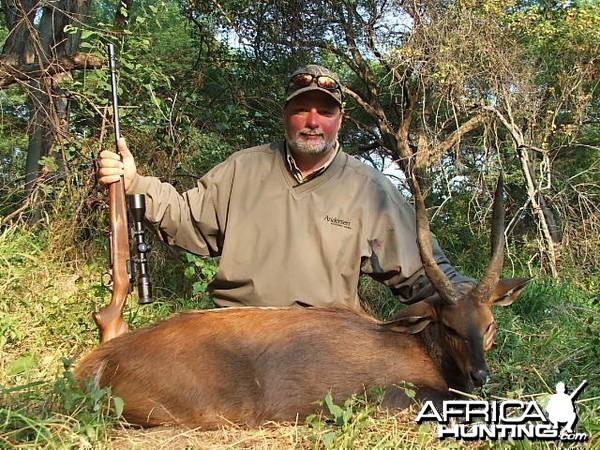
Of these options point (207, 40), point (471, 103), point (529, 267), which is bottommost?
point (529, 267)

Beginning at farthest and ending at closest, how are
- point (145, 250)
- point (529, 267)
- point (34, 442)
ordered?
point (529, 267), point (145, 250), point (34, 442)

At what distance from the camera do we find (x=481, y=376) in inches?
122

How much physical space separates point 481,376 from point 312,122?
2004mm

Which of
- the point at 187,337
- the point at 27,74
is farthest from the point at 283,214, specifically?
the point at 27,74

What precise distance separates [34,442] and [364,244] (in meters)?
2.23

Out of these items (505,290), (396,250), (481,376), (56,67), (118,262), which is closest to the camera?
(481,376)

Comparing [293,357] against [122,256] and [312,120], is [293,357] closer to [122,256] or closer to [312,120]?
[122,256]

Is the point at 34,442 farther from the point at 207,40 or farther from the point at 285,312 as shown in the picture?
the point at 207,40

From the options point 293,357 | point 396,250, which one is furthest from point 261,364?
point 396,250

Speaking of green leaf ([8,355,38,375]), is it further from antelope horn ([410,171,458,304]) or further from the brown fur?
antelope horn ([410,171,458,304])

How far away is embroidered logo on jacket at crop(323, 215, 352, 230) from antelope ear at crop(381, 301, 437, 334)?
Answer: 0.78 m

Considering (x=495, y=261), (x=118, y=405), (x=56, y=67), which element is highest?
(x=56, y=67)

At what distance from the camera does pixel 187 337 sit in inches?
130

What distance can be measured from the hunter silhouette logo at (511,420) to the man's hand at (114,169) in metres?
2.19
